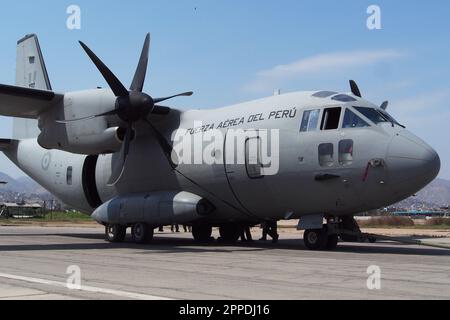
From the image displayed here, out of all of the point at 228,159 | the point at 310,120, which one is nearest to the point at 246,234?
the point at 228,159

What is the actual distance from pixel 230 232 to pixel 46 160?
9594 millimetres

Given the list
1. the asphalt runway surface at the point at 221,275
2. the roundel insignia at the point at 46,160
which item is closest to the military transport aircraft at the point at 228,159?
the roundel insignia at the point at 46,160

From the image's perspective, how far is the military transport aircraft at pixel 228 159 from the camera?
15.7m

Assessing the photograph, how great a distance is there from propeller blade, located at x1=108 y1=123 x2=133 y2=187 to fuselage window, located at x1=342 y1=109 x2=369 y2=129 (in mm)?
7301

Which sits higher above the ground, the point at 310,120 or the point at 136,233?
the point at 310,120

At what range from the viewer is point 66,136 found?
2003 centimetres

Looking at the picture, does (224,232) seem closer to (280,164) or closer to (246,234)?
(246,234)

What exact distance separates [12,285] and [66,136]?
1164 cm

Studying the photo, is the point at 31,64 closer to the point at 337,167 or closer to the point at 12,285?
the point at 337,167

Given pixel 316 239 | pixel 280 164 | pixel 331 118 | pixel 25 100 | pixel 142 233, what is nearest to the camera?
pixel 331 118

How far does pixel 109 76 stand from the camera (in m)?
18.9

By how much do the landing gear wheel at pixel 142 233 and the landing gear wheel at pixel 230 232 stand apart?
2.88 metres

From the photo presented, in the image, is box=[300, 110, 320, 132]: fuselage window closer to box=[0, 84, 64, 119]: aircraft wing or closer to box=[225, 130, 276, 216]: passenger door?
box=[225, 130, 276, 216]: passenger door
